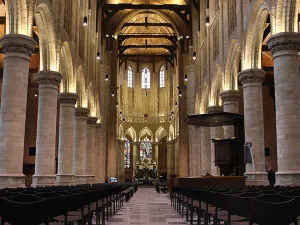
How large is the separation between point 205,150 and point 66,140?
43.5 ft

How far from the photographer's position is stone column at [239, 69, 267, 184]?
67.4 feet

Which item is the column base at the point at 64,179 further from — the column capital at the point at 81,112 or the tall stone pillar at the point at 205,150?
the tall stone pillar at the point at 205,150

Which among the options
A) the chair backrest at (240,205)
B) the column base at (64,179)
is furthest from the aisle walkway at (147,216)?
the column base at (64,179)

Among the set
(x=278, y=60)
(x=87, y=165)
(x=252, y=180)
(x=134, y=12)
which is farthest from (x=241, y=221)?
(x=134, y=12)

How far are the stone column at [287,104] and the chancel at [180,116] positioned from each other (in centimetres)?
4

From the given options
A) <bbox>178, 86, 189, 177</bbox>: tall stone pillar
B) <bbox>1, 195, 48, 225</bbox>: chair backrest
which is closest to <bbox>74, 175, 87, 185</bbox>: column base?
<bbox>178, 86, 189, 177</bbox>: tall stone pillar

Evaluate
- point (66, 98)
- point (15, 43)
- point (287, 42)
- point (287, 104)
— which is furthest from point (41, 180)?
point (287, 42)

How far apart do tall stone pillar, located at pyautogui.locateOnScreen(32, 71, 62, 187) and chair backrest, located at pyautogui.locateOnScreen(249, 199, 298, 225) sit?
16.3 m

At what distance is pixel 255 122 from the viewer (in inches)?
818

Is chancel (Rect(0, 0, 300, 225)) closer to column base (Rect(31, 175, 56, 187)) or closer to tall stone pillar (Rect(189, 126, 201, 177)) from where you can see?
column base (Rect(31, 175, 56, 187))

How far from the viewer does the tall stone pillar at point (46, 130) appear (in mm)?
19781

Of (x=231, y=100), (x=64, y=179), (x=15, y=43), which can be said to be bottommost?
(x=64, y=179)

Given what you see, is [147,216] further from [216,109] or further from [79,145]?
[216,109]

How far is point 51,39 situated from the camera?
824 inches
